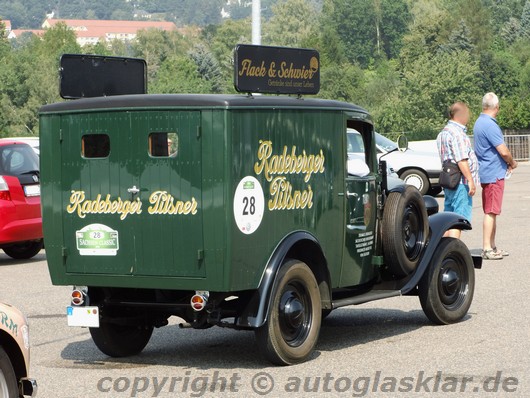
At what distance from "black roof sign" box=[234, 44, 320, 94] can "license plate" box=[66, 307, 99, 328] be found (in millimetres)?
1825

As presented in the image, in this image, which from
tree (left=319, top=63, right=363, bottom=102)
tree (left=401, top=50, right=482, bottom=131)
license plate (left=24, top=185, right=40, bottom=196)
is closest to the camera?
license plate (left=24, top=185, right=40, bottom=196)

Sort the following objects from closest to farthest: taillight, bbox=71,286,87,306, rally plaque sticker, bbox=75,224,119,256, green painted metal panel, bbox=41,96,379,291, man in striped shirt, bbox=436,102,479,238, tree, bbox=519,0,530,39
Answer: green painted metal panel, bbox=41,96,379,291 → rally plaque sticker, bbox=75,224,119,256 → taillight, bbox=71,286,87,306 → man in striped shirt, bbox=436,102,479,238 → tree, bbox=519,0,530,39

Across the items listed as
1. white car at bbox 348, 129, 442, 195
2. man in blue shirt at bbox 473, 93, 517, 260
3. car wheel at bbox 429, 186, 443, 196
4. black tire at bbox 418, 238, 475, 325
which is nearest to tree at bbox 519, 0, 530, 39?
car wheel at bbox 429, 186, 443, 196

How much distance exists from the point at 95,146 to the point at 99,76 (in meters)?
1.32

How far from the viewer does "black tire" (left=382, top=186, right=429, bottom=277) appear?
986cm

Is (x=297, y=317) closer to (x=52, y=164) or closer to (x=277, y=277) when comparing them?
(x=277, y=277)

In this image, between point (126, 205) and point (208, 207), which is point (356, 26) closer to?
point (126, 205)

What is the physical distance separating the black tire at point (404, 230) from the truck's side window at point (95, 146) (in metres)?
2.44

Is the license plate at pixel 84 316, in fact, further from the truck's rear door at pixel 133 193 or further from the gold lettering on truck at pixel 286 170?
the gold lettering on truck at pixel 286 170

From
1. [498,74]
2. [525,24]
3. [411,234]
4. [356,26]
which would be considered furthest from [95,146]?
[356,26]

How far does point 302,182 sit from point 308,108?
1.80 ft

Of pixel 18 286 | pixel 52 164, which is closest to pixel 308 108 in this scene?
pixel 52 164

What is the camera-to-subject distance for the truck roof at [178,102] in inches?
323
